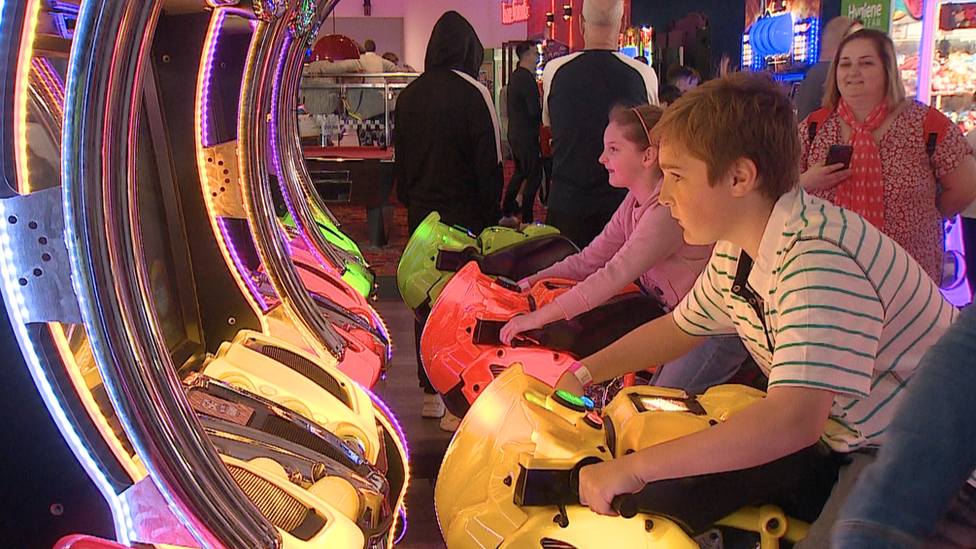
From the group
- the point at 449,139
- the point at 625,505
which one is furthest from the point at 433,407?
the point at 625,505

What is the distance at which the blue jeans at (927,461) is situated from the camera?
0.54 m

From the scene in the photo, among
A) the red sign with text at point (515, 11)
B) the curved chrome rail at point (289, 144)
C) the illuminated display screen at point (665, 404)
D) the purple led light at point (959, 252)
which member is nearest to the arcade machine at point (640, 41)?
the red sign with text at point (515, 11)

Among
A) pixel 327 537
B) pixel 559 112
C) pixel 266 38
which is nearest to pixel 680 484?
pixel 327 537

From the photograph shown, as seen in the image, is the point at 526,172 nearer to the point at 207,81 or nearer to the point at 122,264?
the point at 207,81

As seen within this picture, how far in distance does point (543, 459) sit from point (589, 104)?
1962mm

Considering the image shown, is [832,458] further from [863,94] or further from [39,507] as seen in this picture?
[863,94]

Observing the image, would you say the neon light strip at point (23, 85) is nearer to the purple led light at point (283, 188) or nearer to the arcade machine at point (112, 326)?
the arcade machine at point (112, 326)

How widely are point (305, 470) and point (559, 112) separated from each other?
2.15m

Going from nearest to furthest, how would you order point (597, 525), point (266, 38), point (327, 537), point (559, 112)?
point (327, 537) < point (597, 525) < point (266, 38) < point (559, 112)

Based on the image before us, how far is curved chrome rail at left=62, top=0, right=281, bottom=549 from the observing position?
0.88 metres

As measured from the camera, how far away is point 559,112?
10.6 ft

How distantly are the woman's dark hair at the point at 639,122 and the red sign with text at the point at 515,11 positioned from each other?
958 centimetres

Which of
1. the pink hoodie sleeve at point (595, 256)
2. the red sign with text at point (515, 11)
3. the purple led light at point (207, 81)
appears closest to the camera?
the purple led light at point (207, 81)

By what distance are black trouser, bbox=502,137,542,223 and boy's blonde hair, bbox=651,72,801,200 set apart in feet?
13.2
